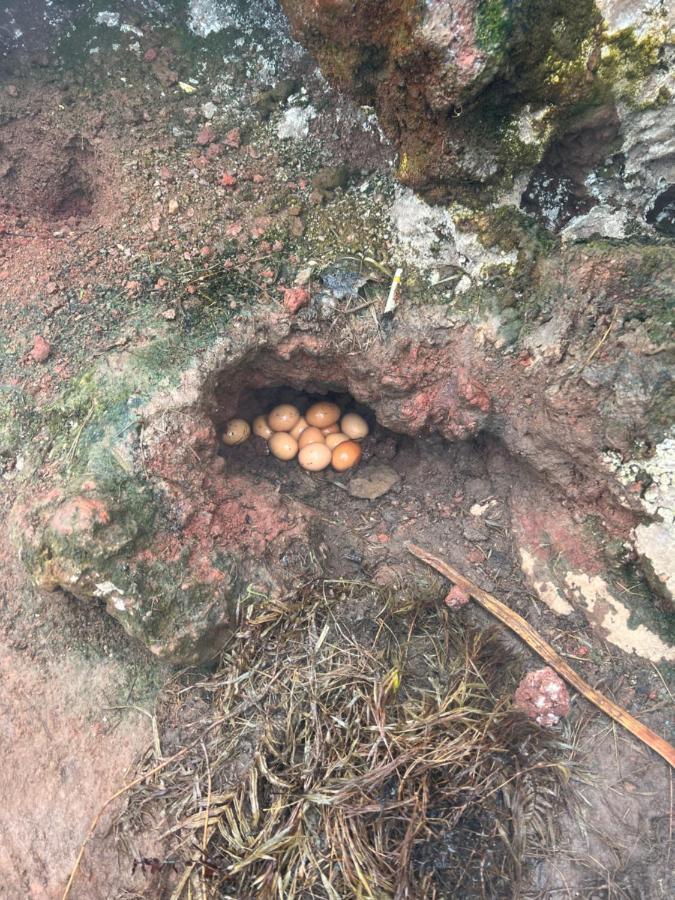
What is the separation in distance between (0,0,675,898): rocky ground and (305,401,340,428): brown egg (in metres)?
0.14

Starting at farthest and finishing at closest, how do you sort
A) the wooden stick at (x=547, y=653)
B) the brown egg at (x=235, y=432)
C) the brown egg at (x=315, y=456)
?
the brown egg at (x=315, y=456) → the brown egg at (x=235, y=432) → the wooden stick at (x=547, y=653)

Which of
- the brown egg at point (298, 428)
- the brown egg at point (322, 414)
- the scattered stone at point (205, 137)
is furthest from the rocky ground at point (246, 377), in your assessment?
the brown egg at point (298, 428)

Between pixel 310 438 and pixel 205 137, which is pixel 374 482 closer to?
pixel 310 438

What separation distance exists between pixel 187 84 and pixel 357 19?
141 cm

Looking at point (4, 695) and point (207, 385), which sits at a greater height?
point (207, 385)

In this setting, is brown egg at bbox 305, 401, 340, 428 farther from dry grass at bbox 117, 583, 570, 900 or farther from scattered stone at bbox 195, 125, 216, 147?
scattered stone at bbox 195, 125, 216, 147

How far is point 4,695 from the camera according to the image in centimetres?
275

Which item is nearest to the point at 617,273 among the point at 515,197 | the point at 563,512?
the point at 515,197

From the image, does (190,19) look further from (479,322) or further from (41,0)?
(479,322)

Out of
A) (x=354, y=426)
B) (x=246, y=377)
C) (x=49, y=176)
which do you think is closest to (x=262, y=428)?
(x=246, y=377)

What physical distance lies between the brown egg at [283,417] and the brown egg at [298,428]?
0.02m

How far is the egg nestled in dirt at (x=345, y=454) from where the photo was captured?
340cm

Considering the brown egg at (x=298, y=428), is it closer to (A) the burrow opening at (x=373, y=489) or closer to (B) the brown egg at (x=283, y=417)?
(B) the brown egg at (x=283, y=417)

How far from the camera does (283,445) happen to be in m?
3.39
